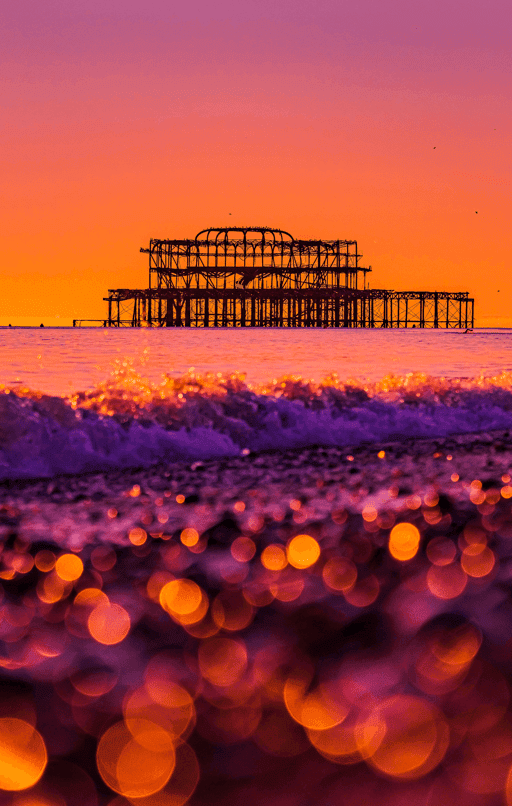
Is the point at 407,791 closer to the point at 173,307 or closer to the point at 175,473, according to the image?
the point at 175,473

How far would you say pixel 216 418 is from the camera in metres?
8.86

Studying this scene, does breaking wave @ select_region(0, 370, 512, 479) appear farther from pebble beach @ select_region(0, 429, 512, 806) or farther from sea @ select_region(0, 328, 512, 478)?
pebble beach @ select_region(0, 429, 512, 806)

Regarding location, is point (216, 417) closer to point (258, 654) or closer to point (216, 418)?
point (216, 418)

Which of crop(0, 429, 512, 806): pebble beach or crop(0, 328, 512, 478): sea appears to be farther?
crop(0, 328, 512, 478): sea

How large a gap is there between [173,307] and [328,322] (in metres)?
17.2

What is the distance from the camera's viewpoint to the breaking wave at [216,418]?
7590mm

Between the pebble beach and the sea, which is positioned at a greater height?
the sea

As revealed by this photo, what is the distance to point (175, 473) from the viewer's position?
22.5 ft

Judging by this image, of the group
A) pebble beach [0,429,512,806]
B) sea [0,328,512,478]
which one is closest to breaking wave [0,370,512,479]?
sea [0,328,512,478]

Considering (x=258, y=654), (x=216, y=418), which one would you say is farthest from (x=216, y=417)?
(x=258, y=654)

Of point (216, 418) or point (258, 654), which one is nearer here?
point (258, 654)

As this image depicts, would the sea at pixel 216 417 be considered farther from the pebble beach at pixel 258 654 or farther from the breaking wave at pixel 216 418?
the pebble beach at pixel 258 654

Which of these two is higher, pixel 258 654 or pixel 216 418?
pixel 216 418

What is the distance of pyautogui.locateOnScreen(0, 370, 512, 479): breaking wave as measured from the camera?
24.9 feet
